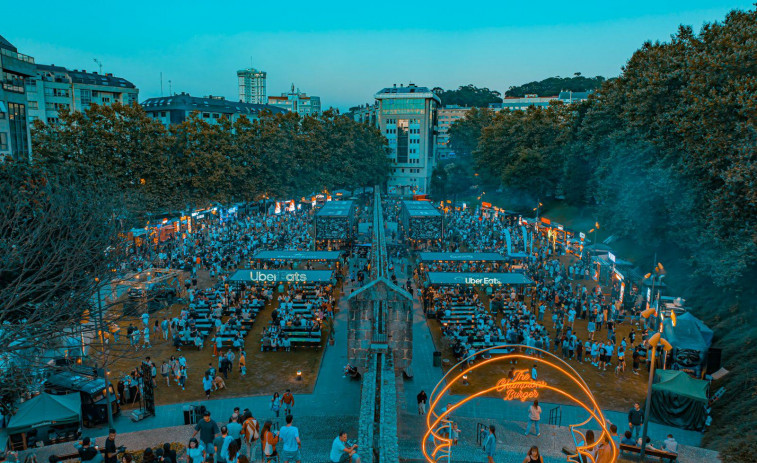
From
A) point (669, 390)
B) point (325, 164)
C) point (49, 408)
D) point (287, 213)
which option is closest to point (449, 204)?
point (325, 164)

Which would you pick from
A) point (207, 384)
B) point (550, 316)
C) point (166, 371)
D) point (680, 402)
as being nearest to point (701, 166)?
point (550, 316)

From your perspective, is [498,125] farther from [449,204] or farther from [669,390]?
[669,390]

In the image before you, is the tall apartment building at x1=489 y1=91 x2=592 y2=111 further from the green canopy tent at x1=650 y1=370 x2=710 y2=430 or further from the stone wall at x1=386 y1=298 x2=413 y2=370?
the green canopy tent at x1=650 y1=370 x2=710 y2=430

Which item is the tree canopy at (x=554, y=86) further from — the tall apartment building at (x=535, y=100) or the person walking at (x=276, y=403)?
the person walking at (x=276, y=403)

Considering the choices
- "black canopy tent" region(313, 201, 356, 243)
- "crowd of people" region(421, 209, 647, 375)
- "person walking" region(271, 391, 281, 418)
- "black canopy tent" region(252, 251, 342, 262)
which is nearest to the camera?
"person walking" region(271, 391, 281, 418)

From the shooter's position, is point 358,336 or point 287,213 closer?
point 358,336

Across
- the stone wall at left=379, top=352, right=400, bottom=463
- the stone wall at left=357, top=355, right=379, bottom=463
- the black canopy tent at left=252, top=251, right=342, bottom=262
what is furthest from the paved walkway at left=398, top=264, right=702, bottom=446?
the black canopy tent at left=252, top=251, right=342, bottom=262
